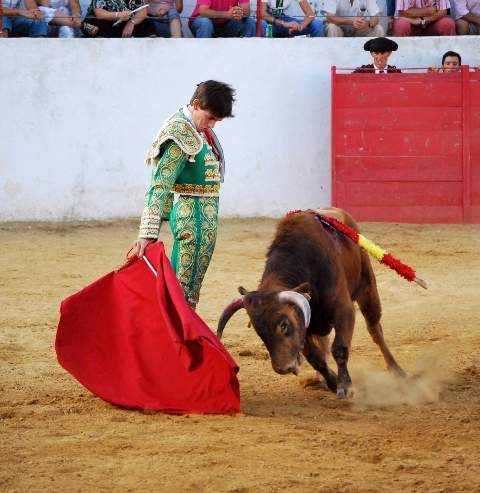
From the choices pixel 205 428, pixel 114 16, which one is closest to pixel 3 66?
pixel 114 16

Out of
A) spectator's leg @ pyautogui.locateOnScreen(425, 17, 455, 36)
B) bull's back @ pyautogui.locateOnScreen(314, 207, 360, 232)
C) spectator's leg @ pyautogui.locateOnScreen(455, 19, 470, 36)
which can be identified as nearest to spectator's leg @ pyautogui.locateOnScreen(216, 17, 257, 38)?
spectator's leg @ pyautogui.locateOnScreen(425, 17, 455, 36)

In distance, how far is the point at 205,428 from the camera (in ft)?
10.6

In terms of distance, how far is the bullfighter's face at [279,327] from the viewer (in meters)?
3.39

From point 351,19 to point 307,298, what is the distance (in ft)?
20.8

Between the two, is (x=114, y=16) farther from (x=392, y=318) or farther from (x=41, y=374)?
(x=41, y=374)

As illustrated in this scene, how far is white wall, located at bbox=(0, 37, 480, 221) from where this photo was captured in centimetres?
888

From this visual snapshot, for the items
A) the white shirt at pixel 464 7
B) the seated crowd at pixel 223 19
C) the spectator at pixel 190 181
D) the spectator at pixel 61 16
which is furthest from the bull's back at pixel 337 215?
the white shirt at pixel 464 7

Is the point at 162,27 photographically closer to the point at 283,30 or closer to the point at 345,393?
the point at 283,30

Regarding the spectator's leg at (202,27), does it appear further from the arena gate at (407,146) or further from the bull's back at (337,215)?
the bull's back at (337,215)

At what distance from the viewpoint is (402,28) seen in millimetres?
9180

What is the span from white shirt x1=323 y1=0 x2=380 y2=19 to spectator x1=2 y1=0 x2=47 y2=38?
10.0ft

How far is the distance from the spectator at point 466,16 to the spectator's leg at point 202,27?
2.74 metres

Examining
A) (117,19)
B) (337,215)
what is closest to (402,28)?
(117,19)

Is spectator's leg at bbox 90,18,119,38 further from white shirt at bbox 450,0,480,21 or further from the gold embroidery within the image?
the gold embroidery
